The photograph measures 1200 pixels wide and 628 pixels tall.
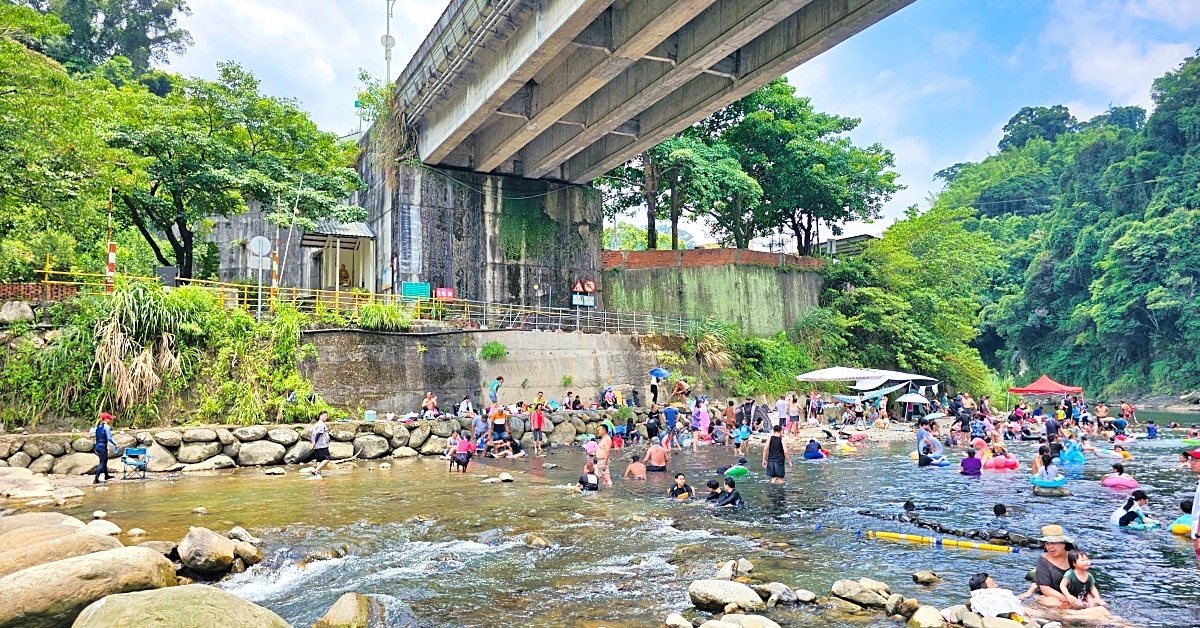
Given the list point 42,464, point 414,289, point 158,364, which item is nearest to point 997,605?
point 42,464

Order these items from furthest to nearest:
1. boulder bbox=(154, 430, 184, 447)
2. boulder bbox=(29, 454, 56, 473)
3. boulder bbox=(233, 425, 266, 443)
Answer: boulder bbox=(233, 425, 266, 443) < boulder bbox=(154, 430, 184, 447) < boulder bbox=(29, 454, 56, 473)

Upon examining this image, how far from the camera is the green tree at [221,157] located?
2367 cm

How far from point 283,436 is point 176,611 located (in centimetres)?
1381

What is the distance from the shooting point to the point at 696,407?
26547 millimetres

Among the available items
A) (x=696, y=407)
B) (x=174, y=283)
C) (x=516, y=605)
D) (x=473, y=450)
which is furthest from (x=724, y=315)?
(x=516, y=605)

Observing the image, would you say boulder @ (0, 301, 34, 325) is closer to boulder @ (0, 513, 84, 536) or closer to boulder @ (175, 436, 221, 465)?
boulder @ (175, 436, 221, 465)

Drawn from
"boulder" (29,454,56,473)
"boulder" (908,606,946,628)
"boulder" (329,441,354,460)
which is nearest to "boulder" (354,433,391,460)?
"boulder" (329,441,354,460)

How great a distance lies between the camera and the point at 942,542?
1094cm

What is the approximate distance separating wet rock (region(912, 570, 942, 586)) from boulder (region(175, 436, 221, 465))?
15.5m

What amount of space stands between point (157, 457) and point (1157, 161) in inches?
2309

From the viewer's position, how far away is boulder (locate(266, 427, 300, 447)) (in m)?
18.9

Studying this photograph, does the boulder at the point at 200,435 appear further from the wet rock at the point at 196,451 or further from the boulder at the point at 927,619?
the boulder at the point at 927,619

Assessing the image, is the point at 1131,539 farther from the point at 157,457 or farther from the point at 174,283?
the point at 174,283

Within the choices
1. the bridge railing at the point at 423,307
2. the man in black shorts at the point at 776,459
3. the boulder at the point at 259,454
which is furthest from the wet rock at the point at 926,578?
the bridge railing at the point at 423,307
